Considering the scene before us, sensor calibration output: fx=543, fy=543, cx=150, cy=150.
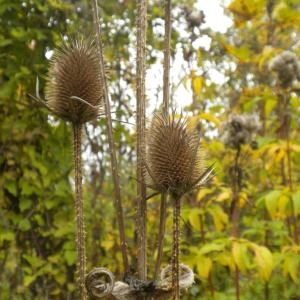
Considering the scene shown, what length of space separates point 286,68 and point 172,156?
2.19m

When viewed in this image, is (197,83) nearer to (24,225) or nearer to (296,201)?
(296,201)

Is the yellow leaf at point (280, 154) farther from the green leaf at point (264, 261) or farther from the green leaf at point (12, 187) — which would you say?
the green leaf at point (12, 187)

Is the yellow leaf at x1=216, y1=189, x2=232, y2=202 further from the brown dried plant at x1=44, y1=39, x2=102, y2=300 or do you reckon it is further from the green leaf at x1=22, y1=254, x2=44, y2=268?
the brown dried plant at x1=44, y1=39, x2=102, y2=300

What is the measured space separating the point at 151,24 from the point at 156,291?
2890 millimetres

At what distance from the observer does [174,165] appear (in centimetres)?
133

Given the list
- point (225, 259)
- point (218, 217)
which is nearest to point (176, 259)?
point (225, 259)

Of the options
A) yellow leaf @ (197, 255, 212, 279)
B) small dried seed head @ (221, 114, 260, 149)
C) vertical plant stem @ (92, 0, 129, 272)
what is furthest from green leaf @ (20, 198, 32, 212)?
vertical plant stem @ (92, 0, 129, 272)

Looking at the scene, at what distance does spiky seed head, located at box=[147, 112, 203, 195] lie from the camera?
1325mm

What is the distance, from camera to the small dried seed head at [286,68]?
3.30 meters

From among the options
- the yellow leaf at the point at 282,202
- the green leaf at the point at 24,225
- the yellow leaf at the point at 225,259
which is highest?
the yellow leaf at the point at 282,202

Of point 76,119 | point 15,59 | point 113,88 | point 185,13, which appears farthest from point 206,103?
point 76,119

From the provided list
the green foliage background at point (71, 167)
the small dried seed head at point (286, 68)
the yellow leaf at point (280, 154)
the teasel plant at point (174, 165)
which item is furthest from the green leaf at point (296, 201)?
the teasel plant at point (174, 165)

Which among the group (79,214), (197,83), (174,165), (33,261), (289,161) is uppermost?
(197,83)

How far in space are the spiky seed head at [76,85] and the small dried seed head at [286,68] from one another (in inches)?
79.1
